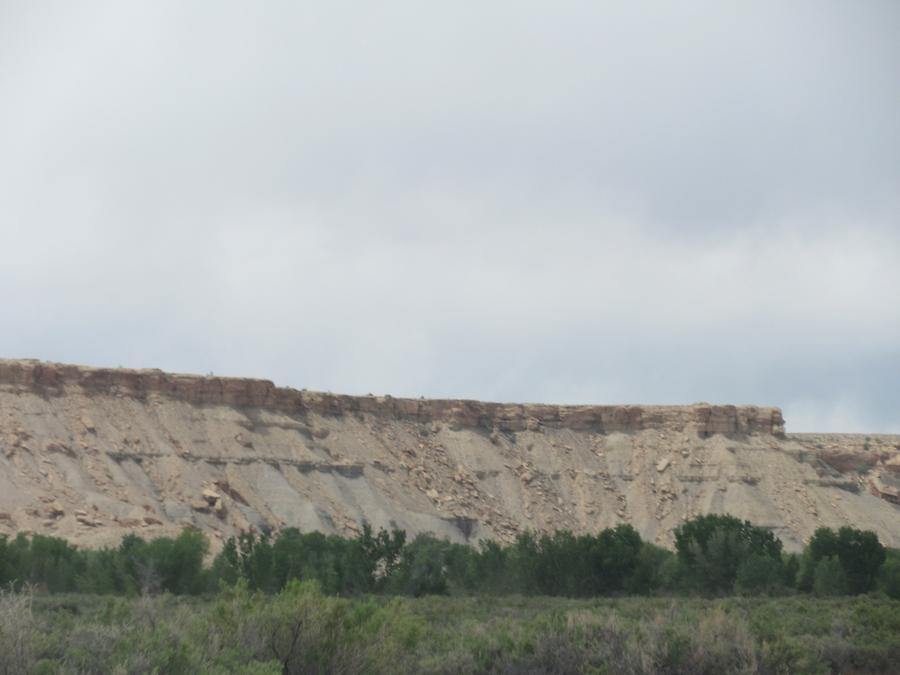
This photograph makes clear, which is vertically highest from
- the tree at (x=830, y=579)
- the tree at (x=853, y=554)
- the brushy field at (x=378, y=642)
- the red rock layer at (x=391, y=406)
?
the red rock layer at (x=391, y=406)

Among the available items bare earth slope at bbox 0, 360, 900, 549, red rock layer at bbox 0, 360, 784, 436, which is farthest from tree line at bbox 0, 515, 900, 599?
red rock layer at bbox 0, 360, 784, 436

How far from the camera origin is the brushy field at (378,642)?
15945 millimetres

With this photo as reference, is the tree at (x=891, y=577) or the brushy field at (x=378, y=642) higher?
the tree at (x=891, y=577)

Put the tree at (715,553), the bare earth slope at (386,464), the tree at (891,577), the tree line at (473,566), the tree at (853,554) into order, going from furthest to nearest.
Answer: the bare earth slope at (386,464), the tree at (715,553), the tree at (853,554), the tree at (891,577), the tree line at (473,566)

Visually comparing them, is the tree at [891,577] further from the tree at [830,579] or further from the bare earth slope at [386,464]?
the bare earth slope at [386,464]

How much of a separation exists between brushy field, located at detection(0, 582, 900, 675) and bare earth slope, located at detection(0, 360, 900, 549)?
139ft

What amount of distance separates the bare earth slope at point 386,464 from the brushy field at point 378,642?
139ft

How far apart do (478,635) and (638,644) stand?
131 inches

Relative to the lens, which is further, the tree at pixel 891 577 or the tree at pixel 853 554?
the tree at pixel 853 554

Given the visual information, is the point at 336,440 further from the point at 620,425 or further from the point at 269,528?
the point at 620,425

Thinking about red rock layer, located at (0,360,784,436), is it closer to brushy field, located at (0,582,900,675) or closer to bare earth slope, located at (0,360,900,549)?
bare earth slope, located at (0,360,900,549)

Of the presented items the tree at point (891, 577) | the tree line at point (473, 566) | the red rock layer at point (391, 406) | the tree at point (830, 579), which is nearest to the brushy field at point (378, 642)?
the tree at point (830, 579)

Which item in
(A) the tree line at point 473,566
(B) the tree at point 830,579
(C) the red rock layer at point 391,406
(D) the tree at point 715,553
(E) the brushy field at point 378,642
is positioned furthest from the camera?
(C) the red rock layer at point 391,406

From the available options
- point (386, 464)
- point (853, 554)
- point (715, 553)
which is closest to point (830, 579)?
point (853, 554)
